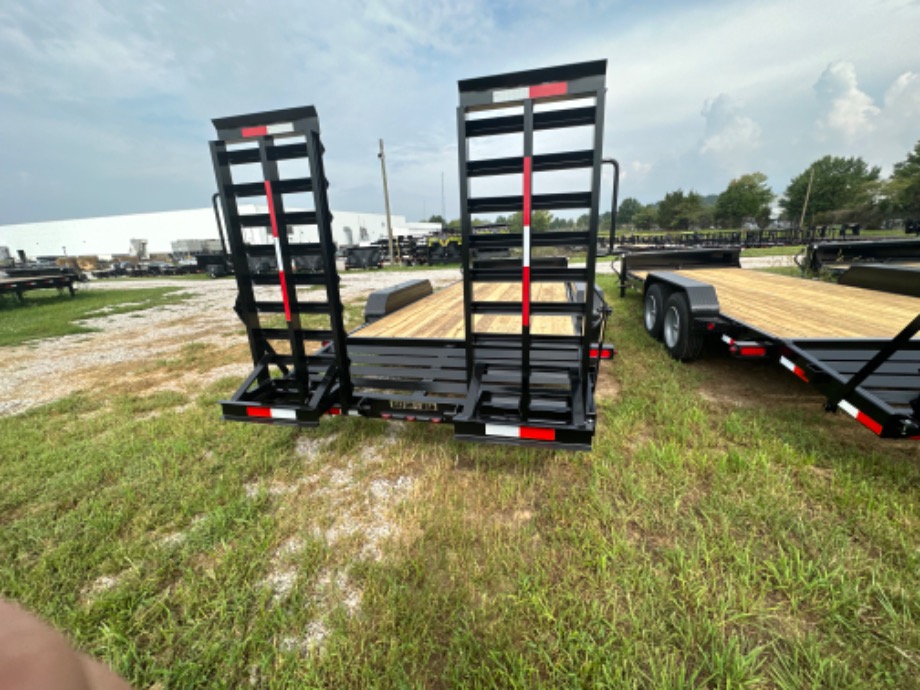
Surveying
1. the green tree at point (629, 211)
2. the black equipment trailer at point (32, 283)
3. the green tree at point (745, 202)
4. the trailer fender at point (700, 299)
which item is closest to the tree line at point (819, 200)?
the green tree at point (745, 202)

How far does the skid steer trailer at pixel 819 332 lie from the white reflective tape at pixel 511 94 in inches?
94.5

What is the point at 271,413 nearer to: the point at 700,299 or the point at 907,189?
the point at 700,299

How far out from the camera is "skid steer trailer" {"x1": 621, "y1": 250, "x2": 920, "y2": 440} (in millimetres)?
2414

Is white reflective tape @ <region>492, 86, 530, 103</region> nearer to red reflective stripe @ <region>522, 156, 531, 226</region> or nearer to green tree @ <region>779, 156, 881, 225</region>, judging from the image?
red reflective stripe @ <region>522, 156, 531, 226</region>

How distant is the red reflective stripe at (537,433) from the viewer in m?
2.35

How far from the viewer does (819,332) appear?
11.5ft

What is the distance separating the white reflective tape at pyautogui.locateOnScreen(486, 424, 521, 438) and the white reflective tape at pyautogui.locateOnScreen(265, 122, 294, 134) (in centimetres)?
246

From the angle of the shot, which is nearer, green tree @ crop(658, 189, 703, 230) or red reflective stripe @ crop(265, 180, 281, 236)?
red reflective stripe @ crop(265, 180, 281, 236)

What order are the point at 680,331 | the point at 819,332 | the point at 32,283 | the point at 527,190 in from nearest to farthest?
the point at 527,190 < the point at 819,332 < the point at 680,331 < the point at 32,283

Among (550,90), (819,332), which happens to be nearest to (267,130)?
(550,90)

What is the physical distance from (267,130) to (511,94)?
1.73 metres

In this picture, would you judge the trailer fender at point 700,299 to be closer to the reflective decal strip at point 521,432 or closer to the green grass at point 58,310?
the reflective decal strip at point 521,432

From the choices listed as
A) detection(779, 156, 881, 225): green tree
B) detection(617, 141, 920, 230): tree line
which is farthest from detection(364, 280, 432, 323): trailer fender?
detection(779, 156, 881, 225): green tree

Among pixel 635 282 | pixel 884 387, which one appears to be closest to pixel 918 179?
pixel 635 282
